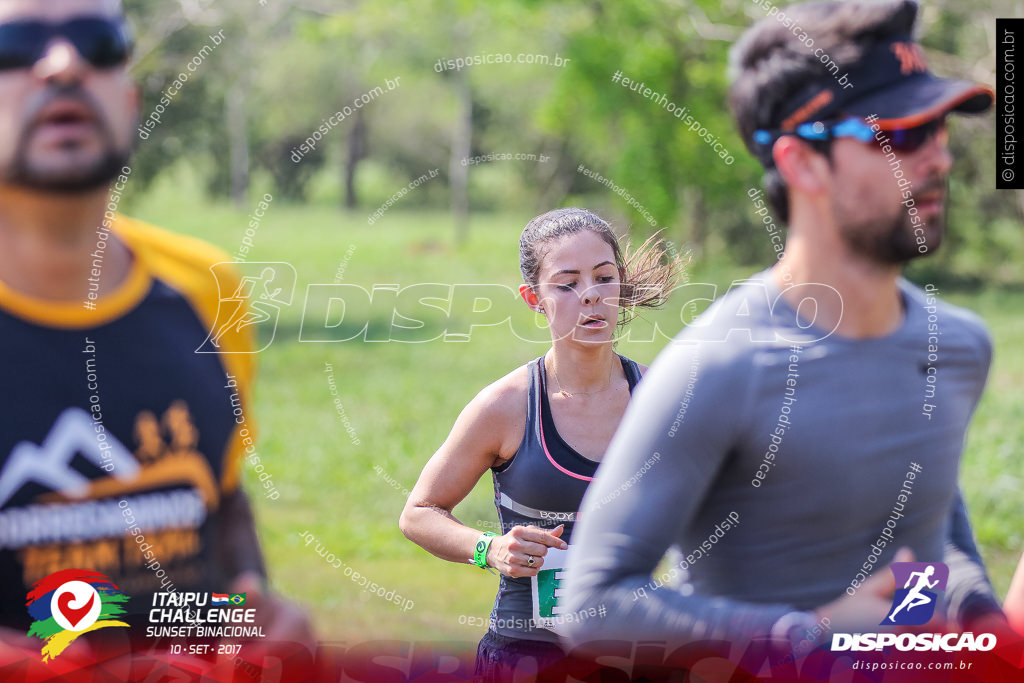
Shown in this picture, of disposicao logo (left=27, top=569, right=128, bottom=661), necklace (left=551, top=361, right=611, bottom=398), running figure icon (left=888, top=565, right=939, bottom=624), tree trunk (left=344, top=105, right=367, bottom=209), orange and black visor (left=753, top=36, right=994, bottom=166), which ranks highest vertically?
tree trunk (left=344, top=105, right=367, bottom=209)

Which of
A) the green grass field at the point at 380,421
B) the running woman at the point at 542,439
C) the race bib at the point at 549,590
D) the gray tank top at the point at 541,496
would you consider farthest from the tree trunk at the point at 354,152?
the race bib at the point at 549,590

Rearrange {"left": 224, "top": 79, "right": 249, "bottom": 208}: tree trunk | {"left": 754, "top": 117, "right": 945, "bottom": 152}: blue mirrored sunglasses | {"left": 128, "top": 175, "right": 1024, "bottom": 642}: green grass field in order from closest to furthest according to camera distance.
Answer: {"left": 754, "top": 117, "right": 945, "bottom": 152}: blue mirrored sunglasses, {"left": 128, "top": 175, "right": 1024, "bottom": 642}: green grass field, {"left": 224, "top": 79, "right": 249, "bottom": 208}: tree trunk

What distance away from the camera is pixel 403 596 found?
4754 mm

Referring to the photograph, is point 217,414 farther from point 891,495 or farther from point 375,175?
point 375,175

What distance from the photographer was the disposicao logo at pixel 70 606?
210 centimetres

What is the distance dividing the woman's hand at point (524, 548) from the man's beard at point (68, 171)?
112cm

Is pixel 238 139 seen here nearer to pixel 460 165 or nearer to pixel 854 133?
pixel 460 165

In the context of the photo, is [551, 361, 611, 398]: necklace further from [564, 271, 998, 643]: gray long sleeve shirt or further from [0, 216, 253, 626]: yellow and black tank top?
[0, 216, 253, 626]: yellow and black tank top

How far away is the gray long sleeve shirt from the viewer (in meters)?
1.77

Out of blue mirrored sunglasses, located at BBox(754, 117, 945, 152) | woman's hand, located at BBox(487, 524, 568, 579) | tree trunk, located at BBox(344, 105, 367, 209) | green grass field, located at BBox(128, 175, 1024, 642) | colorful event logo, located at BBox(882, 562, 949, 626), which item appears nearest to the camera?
blue mirrored sunglasses, located at BBox(754, 117, 945, 152)

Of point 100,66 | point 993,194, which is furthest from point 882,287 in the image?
point 993,194

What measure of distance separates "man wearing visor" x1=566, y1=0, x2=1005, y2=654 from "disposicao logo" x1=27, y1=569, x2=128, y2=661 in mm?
985

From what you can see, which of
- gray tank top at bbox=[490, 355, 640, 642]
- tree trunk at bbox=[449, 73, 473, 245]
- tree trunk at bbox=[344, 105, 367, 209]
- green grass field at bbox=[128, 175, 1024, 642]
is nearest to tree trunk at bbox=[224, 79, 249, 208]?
green grass field at bbox=[128, 175, 1024, 642]

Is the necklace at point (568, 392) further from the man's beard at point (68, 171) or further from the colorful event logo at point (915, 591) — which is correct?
the man's beard at point (68, 171)
